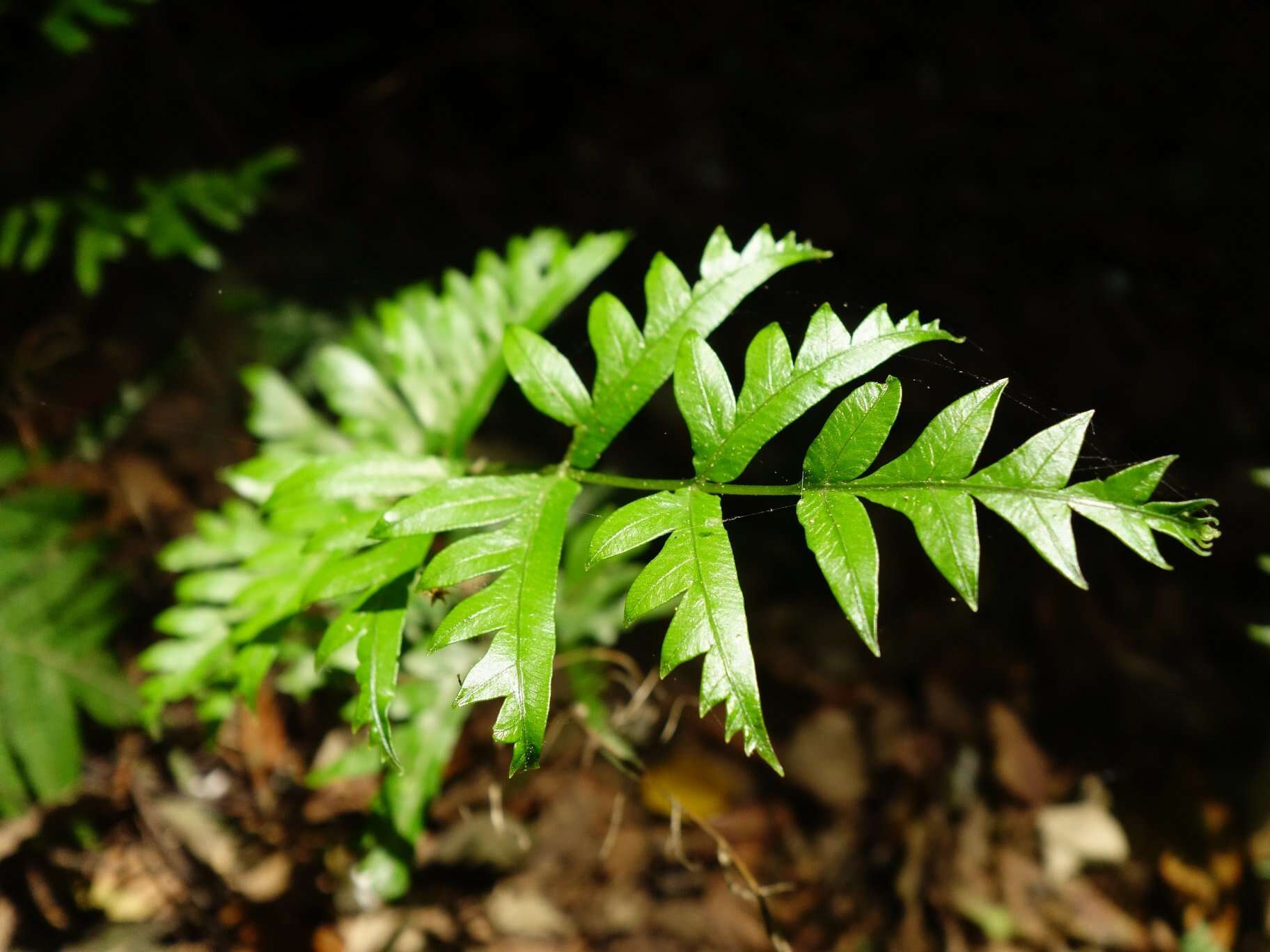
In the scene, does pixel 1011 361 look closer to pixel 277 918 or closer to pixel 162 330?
pixel 277 918

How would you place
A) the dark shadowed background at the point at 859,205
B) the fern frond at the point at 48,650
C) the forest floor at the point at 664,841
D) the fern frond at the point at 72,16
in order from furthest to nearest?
1. the dark shadowed background at the point at 859,205
2. the fern frond at the point at 72,16
3. the forest floor at the point at 664,841
4. the fern frond at the point at 48,650

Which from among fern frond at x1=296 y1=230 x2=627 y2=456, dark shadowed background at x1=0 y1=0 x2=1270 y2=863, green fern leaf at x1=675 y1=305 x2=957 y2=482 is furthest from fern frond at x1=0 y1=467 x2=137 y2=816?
green fern leaf at x1=675 y1=305 x2=957 y2=482

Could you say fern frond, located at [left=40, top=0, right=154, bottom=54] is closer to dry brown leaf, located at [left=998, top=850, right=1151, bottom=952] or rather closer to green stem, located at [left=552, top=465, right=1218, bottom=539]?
green stem, located at [left=552, top=465, right=1218, bottom=539]

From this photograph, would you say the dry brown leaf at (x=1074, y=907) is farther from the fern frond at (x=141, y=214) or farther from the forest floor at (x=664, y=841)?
the fern frond at (x=141, y=214)

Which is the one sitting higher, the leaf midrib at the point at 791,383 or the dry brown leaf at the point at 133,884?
the leaf midrib at the point at 791,383

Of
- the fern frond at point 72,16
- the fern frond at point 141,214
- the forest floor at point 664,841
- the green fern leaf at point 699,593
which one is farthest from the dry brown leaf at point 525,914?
the fern frond at point 72,16
